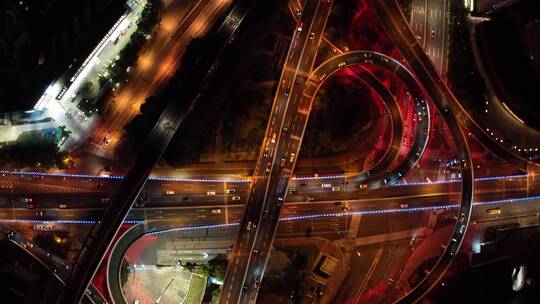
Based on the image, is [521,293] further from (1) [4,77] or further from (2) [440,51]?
(1) [4,77]

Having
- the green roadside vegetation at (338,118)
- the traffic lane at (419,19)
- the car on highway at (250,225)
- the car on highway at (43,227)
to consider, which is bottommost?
the car on highway at (43,227)

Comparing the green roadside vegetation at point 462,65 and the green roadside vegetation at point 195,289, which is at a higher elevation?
the green roadside vegetation at point 462,65

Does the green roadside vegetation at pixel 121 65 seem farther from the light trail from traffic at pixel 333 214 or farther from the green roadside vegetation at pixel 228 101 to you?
the light trail from traffic at pixel 333 214

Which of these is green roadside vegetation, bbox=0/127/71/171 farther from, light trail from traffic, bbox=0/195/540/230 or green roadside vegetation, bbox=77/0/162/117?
light trail from traffic, bbox=0/195/540/230

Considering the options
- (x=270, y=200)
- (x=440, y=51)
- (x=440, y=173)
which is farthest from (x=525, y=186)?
(x=270, y=200)

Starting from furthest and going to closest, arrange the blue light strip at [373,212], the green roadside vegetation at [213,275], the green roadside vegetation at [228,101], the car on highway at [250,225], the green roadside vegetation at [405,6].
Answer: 1. the green roadside vegetation at [405,6]
2. the blue light strip at [373,212]
3. the green roadside vegetation at [228,101]
4. the car on highway at [250,225]
5. the green roadside vegetation at [213,275]

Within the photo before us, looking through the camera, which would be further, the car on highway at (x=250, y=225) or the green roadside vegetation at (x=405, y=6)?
the green roadside vegetation at (x=405, y=6)

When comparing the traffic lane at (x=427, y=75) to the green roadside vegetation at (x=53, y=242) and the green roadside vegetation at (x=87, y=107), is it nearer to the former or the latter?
the green roadside vegetation at (x=87, y=107)

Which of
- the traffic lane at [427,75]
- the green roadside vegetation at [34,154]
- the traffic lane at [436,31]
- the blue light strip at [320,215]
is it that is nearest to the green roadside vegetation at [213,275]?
the blue light strip at [320,215]

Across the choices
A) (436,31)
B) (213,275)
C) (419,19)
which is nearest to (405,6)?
(419,19)

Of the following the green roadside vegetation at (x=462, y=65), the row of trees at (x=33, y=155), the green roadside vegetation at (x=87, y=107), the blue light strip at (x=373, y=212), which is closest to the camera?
the row of trees at (x=33, y=155)
